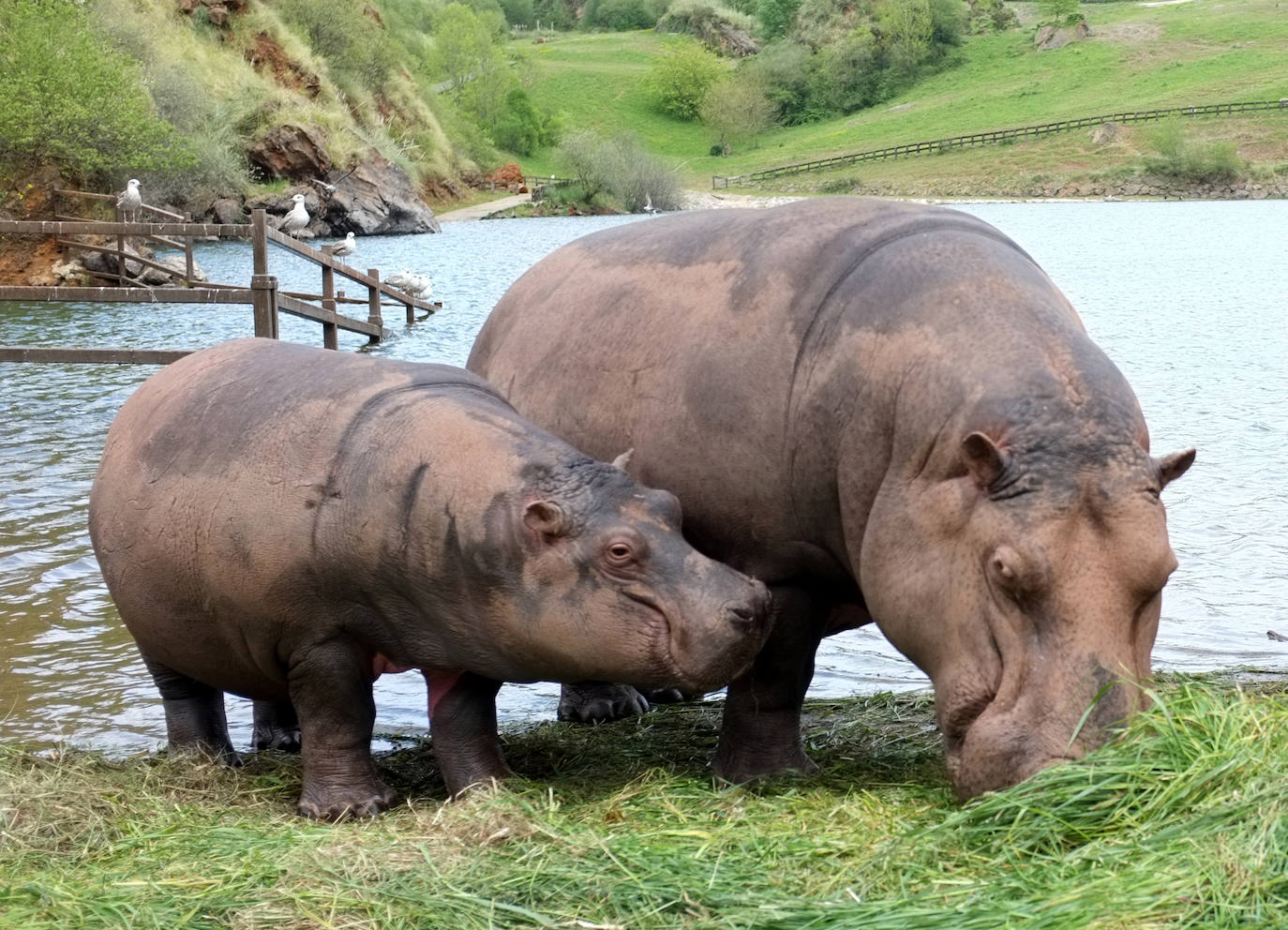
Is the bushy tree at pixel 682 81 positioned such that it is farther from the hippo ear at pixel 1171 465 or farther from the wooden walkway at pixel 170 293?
the hippo ear at pixel 1171 465

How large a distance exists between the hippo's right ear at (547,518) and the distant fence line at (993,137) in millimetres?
71317

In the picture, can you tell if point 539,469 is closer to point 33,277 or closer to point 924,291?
point 924,291

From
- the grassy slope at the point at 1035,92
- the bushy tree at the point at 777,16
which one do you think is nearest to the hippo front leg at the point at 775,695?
the grassy slope at the point at 1035,92

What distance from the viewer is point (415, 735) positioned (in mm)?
6180

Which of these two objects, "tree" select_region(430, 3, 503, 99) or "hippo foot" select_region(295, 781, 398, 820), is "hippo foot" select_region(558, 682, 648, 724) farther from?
"tree" select_region(430, 3, 503, 99)

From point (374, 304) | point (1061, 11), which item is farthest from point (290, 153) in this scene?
point (1061, 11)

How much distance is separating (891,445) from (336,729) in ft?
6.64

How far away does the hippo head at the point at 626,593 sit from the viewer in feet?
14.6

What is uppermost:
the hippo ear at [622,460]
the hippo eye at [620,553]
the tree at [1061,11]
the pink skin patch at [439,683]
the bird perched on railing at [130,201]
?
the tree at [1061,11]

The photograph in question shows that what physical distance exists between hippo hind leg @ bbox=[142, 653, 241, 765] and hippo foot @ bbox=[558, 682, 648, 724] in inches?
53.7

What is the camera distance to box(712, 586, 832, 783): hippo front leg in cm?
481

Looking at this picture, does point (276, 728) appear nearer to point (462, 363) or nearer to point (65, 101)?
point (462, 363)

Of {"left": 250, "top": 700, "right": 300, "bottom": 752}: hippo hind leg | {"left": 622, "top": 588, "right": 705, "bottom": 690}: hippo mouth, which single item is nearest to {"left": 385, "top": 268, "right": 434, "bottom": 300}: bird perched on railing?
{"left": 250, "top": 700, "right": 300, "bottom": 752}: hippo hind leg

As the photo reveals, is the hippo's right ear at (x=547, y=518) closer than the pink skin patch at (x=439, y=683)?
Yes
